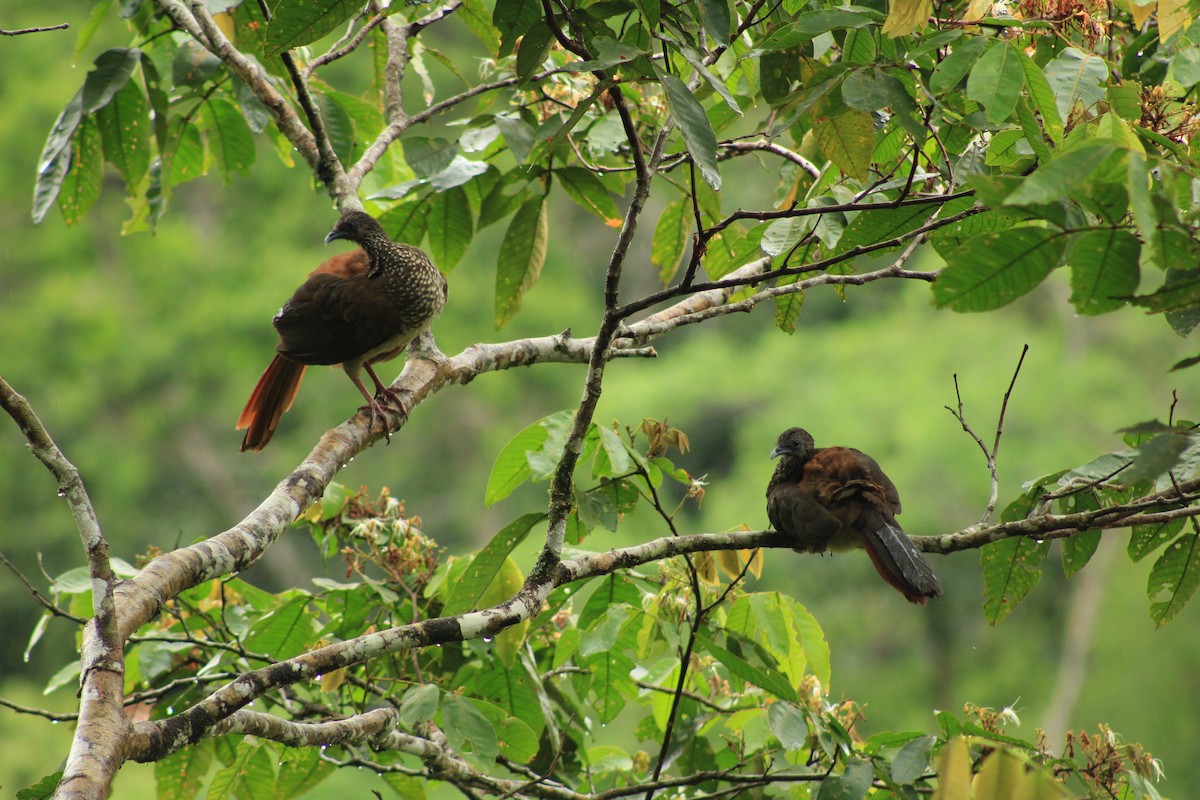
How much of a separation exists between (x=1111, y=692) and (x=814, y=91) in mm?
11265

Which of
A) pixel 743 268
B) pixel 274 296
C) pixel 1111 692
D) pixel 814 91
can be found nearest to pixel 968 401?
pixel 1111 692

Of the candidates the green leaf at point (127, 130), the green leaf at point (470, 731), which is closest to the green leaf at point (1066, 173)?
the green leaf at point (470, 731)

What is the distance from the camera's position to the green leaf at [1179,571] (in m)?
2.14

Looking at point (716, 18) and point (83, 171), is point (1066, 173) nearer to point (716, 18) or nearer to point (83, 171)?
point (716, 18)

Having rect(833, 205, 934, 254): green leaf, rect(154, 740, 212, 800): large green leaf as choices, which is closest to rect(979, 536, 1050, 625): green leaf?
rect(833, 205, 934, 254): green leaf

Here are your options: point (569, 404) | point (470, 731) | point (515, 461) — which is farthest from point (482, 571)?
point (569, 404)

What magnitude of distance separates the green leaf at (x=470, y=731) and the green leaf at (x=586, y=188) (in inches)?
50.3

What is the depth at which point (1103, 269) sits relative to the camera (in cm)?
133

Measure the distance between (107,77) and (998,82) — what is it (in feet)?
6.37

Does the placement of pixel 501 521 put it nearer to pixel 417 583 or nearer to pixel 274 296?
pixel 274 296

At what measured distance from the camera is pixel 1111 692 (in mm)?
11375

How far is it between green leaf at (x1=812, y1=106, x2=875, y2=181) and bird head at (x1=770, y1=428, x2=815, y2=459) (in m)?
1.20

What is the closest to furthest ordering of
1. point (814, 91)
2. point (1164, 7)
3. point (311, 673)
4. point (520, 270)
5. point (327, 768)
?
point (814, 91), point (311, 673), point (1164, 7), point (327, 768), point (520, 270)

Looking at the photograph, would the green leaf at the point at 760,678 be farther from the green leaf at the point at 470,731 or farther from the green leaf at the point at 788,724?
the green leaf at the point at 470,731
